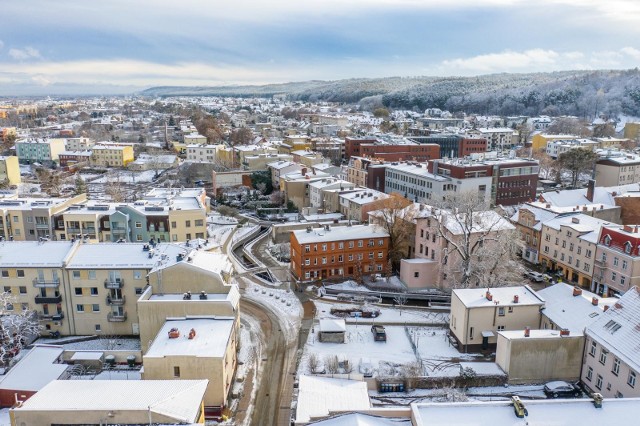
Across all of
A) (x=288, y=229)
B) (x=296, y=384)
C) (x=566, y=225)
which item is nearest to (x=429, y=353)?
(x=296, y=384)

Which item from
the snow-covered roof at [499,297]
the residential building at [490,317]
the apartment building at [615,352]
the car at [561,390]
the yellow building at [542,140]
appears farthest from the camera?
the yellow building at [542,140]

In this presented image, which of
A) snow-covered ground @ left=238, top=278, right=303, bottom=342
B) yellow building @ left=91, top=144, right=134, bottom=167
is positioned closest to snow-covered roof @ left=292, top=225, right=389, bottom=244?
snow-covered ground @ left=238, top=278, right=303, bottom=342

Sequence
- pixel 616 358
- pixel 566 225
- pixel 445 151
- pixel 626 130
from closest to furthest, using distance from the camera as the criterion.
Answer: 1. pixel 616 358
2. pixel 566 225
3. pixel 445 151
4. pixel 626 130

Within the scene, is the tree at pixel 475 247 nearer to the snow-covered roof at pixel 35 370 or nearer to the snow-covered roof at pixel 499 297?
the snow-covered roof at pixel 499 297

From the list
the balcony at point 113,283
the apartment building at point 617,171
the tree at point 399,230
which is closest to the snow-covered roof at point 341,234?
the tree at point 399,230

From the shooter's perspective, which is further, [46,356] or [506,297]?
[506,297]

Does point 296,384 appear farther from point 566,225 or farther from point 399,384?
point 566,225

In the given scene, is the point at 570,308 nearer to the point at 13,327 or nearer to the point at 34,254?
the point at 13,327
